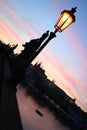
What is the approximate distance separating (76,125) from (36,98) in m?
26.8

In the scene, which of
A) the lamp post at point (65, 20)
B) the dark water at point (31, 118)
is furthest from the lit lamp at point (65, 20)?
the dark water at point (31, 118)

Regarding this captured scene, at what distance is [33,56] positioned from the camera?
7.59m

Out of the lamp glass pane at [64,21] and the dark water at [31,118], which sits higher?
the dark water at [31,118]

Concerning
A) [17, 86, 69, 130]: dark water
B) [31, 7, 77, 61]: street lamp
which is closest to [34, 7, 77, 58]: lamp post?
[31, 7, 77, 61]: street lamp

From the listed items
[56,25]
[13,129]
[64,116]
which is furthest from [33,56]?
[64,116]

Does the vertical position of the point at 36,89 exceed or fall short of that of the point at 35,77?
it falls short

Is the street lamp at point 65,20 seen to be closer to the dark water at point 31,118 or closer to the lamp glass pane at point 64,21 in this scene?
the lamp glass pane at point 64,21

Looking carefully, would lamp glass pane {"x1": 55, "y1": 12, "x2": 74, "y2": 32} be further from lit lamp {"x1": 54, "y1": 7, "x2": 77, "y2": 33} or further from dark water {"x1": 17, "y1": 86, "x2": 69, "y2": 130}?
dark water {"x1": 17, "y1": 86, "x2": 69, "y2": 130}

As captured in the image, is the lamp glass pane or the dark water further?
the dark water

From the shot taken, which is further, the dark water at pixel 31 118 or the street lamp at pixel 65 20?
the dark water at pixel 31 118

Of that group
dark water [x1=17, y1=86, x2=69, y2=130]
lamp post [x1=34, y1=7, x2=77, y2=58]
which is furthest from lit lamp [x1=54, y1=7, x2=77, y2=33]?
dark water [x1=17, y1=86, x2=69, y2=130]

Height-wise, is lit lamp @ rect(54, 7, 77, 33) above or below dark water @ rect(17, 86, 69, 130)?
below

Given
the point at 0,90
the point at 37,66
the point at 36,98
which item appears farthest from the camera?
the point at 37,66

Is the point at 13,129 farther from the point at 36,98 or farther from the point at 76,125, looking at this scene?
the point at 76,125
